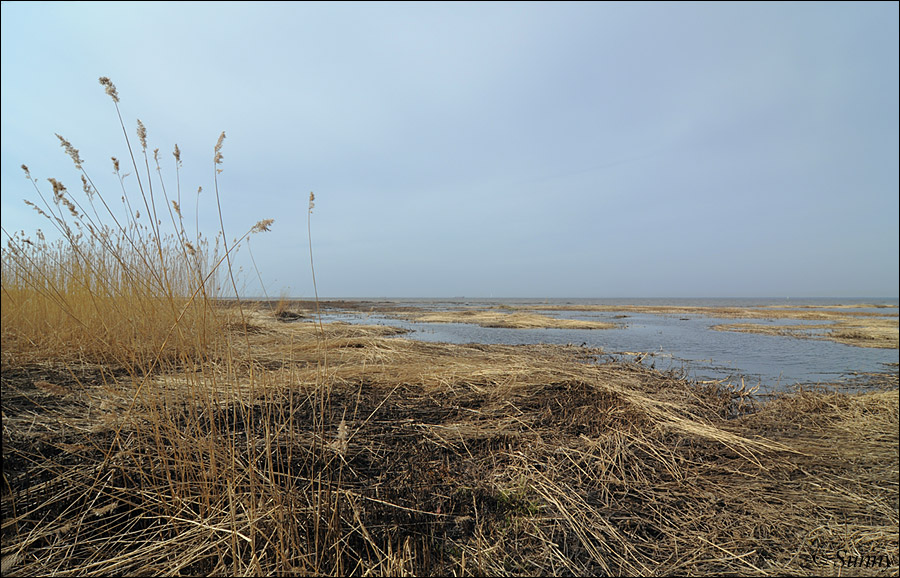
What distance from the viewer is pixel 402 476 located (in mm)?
2270

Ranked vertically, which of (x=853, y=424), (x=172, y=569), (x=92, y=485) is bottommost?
(x=853, y=424)

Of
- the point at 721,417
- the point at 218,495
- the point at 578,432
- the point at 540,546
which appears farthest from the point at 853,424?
the point at 218,495

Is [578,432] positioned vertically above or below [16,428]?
below

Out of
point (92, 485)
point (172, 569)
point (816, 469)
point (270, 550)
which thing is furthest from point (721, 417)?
point (92, 485)

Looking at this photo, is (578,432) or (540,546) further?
(578,432)

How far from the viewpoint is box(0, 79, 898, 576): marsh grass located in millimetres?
1646

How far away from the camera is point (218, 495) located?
191 centimetres

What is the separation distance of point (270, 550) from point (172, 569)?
1.16ft

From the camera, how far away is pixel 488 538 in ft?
5.98

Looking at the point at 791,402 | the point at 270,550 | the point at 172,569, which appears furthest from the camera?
the point at 791,402

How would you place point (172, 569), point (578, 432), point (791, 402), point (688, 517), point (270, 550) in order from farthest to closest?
point (791, 402), point (578, 432), point (688, 517), point (270, 550), point (172, 569)

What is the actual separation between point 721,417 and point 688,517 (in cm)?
213

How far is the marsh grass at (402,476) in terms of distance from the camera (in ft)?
5.40

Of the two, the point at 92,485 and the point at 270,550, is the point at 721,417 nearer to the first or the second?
the point at 270,550
